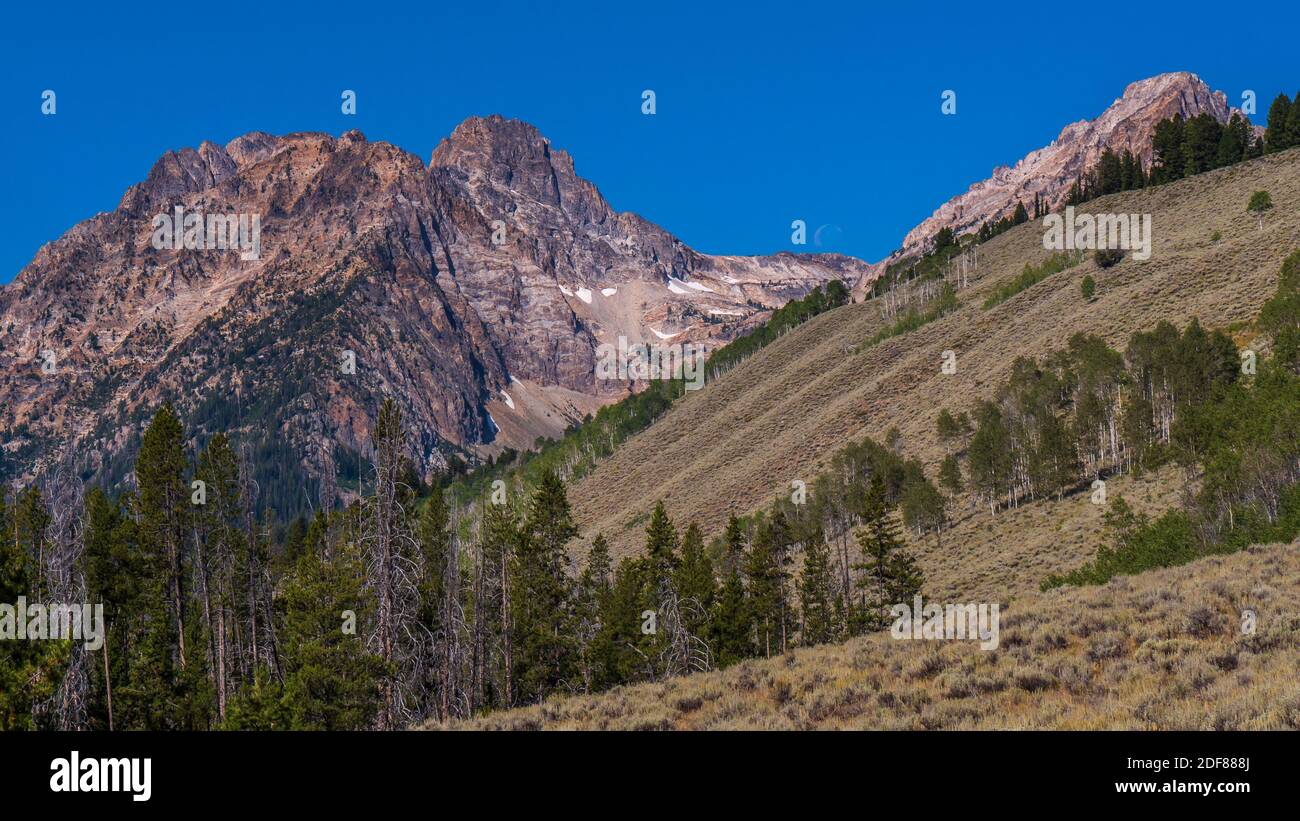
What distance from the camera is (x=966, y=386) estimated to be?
96688 mm

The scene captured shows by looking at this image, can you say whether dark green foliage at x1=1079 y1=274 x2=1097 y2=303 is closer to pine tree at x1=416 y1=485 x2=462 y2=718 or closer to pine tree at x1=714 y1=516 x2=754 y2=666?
pine tree at x1=714 y1=516 x2=754 y2=666

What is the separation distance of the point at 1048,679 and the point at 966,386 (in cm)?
8424

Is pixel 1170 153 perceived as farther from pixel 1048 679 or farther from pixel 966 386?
pixel 1048 679

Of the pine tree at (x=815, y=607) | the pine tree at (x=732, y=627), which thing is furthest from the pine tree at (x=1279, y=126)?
the pine tree at (x=732, y=627)

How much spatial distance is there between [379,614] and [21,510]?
92.6 feet

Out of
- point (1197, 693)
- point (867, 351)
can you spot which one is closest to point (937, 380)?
point (867, 351)

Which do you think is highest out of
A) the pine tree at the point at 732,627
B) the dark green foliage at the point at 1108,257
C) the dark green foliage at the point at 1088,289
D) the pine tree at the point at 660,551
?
the dark green foliage at the point at 1108,257

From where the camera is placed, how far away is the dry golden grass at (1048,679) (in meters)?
14.0

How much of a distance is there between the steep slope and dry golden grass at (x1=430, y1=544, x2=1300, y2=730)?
1206 inches

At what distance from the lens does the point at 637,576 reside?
154 feet

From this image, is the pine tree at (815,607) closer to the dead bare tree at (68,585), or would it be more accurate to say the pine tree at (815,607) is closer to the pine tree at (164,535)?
the pine tree at (164,535)

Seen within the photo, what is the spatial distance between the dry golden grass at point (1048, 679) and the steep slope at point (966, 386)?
30643mm

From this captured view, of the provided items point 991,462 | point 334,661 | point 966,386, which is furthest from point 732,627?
point 966,386
